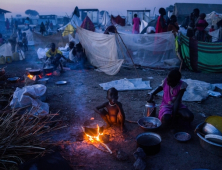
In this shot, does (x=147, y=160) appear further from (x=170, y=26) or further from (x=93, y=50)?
(x=170, y=26)

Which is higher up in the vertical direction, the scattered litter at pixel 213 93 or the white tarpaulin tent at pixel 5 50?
the white tarpaulin tent at pixel 5 50

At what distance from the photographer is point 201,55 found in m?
6.80

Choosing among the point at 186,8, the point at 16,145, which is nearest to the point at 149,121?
the point at 16,145

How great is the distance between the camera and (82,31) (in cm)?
786

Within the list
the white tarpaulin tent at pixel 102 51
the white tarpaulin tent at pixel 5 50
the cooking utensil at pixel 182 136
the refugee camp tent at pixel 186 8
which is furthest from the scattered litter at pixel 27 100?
the refugee camp tent at pixel 186 8

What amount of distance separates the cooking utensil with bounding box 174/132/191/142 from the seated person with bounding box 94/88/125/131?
2.89 ft

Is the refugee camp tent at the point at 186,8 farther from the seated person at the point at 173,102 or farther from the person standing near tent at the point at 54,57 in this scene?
the seated person at the point at 173,102

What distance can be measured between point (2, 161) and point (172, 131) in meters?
2.42

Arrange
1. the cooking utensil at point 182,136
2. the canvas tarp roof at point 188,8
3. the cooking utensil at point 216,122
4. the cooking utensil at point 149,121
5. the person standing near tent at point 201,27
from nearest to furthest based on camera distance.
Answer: the cooking utensil at point 216,122 < the cooking utensil at point 182,136 < the cooking utensil at point 149,121 < the person standing near tent at point 201,27 < the canvas tarp roof at point 188,8

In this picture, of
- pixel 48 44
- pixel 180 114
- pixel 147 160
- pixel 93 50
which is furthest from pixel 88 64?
pixel 147 160

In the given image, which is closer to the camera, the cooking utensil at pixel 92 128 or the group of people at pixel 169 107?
the cooking utensil at pixel 92 128

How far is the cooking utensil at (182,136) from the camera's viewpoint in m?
2.92

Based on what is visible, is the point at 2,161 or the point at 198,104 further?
the point at 198,104

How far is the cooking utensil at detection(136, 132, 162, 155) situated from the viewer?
102 inches
